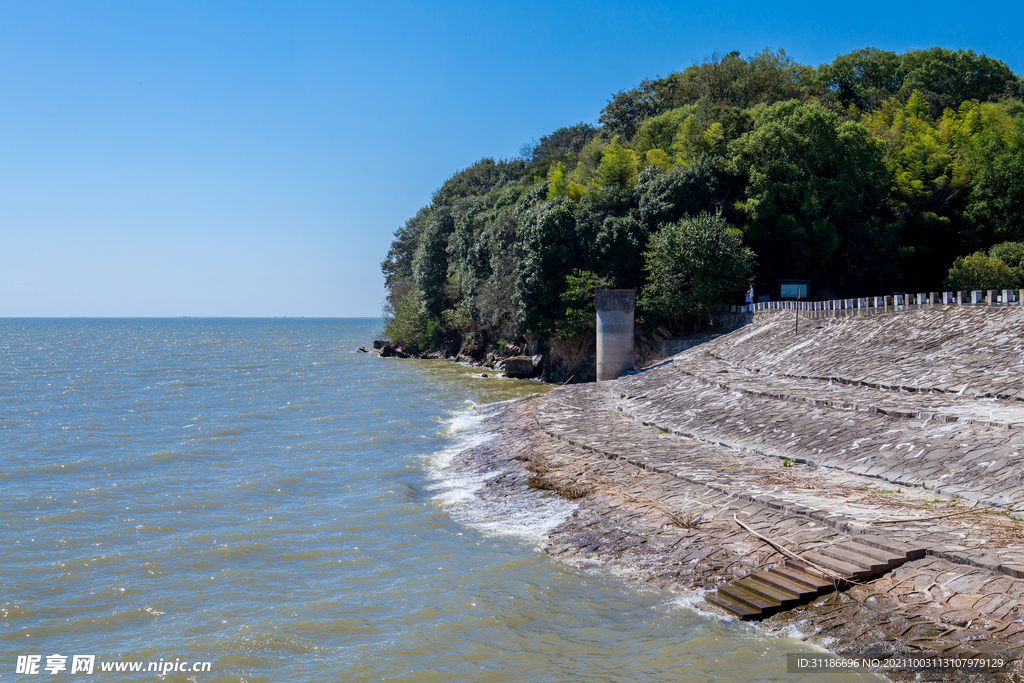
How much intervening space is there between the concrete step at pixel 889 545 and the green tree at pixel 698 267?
1068 inches

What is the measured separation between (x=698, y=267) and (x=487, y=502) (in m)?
23.6

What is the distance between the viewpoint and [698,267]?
37.0 m

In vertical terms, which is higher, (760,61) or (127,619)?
(760,61)

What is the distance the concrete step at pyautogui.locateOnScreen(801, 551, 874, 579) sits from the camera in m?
9.72

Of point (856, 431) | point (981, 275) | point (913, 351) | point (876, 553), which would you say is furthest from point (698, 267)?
point (876, 553)

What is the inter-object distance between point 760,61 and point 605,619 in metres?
60.1

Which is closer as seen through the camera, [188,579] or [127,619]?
[127,619]

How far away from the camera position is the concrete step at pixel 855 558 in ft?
32.0

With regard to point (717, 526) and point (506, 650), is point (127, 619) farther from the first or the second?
point (717, 526)

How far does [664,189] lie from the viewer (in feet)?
137

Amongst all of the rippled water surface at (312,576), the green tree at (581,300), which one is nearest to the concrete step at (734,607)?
the rippled water surface at (312,576)

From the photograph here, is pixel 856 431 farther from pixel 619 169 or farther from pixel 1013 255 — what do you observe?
pixel 619 169

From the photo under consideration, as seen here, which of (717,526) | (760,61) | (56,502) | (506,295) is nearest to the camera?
(717,526)

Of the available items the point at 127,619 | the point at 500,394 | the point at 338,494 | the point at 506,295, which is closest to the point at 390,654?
the point at 127,619
